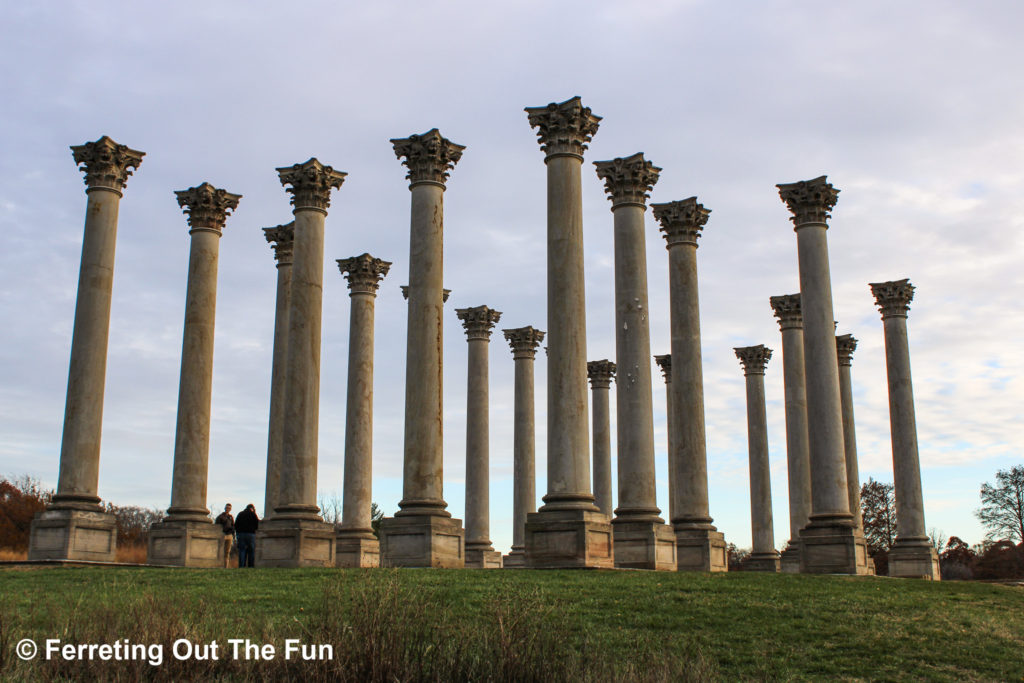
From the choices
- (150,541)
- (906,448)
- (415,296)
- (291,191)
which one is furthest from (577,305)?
(906,448)

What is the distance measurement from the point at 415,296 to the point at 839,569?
77.8ft

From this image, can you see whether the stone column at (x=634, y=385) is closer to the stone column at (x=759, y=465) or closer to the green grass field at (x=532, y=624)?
the green grass field at (x=532, y=624)

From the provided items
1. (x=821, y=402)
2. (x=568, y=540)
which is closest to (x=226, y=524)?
(x=568, y=540)

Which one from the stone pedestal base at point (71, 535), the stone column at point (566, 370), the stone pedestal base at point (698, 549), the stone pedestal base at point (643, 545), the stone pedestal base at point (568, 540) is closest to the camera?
the stone pedestal base at point (568, 540)

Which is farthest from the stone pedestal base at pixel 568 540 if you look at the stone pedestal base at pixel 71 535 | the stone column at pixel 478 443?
the stone column at pixel 478 443

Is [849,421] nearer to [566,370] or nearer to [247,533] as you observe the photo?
[566,370]

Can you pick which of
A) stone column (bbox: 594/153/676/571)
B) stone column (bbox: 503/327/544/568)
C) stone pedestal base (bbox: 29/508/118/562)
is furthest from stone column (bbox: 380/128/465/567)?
stone column (bbox: 503/327/544/568)

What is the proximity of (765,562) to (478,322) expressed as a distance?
24663 millimetres

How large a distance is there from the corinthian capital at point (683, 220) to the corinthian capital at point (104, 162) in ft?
89.9

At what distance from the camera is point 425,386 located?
43.4 meters

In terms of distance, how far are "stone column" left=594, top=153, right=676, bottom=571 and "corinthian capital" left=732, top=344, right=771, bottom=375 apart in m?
25.6

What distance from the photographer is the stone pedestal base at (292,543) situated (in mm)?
45438

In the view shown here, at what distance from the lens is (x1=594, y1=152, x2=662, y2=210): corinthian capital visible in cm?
4759

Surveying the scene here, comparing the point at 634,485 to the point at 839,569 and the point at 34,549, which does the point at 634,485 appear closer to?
the point at 839,569
